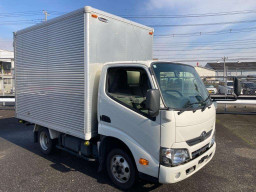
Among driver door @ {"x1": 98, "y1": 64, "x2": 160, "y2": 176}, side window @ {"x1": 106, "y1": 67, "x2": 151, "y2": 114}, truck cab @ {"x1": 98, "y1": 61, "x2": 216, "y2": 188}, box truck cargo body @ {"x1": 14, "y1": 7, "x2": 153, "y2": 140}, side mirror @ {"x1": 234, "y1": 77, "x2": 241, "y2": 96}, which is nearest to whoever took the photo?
truck cab @ {"x1": 98, "y1": 61, "x2": 216, "y2": 188}

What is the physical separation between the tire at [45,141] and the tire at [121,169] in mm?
2105

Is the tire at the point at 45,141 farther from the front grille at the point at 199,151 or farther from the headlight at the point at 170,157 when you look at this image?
the front grille at the point at 199,151

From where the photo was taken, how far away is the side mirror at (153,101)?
2.85 metres

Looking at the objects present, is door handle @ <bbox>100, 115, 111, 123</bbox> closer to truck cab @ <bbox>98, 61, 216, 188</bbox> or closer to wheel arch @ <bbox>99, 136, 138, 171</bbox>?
truck cab @ <bbox>98, 61, 216, 188</bbox>

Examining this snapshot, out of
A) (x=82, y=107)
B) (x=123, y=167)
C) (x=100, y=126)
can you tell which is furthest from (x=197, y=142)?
(x=82, y=107)

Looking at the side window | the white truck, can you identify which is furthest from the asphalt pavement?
the side window

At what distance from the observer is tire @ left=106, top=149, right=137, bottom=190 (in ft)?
11.5

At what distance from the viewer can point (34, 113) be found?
5359 mm

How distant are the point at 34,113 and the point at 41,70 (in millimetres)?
1168

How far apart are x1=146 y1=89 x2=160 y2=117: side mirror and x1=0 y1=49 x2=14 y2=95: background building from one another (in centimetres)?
1308

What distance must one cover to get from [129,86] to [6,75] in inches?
629

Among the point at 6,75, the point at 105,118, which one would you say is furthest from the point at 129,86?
the point at 6,75

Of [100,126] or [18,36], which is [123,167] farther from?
[18,36]

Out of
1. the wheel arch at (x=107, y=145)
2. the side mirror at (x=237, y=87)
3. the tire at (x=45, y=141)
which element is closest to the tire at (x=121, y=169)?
the wheel arch at (x=107, y=145)
